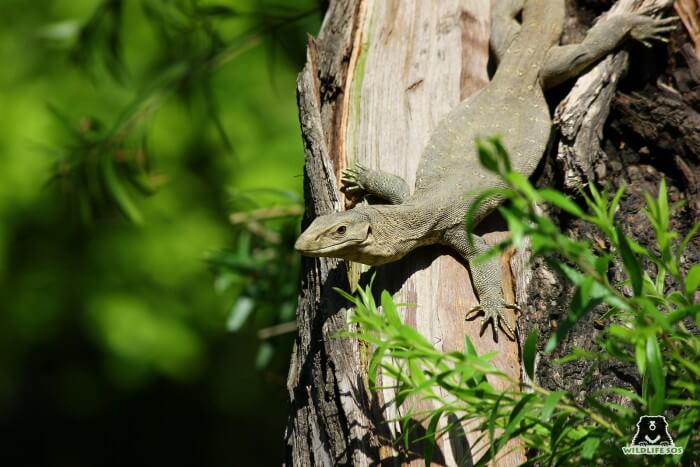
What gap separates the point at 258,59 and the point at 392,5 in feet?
7.16

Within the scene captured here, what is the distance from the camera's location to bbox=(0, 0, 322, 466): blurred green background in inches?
207

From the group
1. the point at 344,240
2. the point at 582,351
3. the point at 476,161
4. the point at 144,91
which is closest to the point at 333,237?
the point at 344,240

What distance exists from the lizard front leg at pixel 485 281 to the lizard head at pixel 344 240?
344mm

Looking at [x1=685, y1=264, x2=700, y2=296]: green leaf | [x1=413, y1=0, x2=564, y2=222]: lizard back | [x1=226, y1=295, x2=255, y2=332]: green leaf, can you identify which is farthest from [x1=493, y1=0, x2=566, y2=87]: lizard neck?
[x1=685, y1=264, x2=700, y2=296]: green leaf

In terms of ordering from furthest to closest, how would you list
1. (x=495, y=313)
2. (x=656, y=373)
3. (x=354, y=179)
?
1. (x=354, y=179)
2. (x=495, y=313)
3. (x=656, y=373)

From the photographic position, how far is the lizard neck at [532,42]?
439 cm

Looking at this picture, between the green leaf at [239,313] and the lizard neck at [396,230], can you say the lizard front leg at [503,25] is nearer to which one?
the lizard neck at [396,230]

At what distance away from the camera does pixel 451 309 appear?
3605 millimetres

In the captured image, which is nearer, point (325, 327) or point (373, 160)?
point (325, 327)

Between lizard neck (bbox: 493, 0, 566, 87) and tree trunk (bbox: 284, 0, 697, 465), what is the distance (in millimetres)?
99

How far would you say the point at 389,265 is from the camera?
3.90m

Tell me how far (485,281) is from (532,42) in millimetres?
1609

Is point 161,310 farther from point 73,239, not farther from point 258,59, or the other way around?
point 258,59

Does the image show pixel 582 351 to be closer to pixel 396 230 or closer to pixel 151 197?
pixel 396 230
